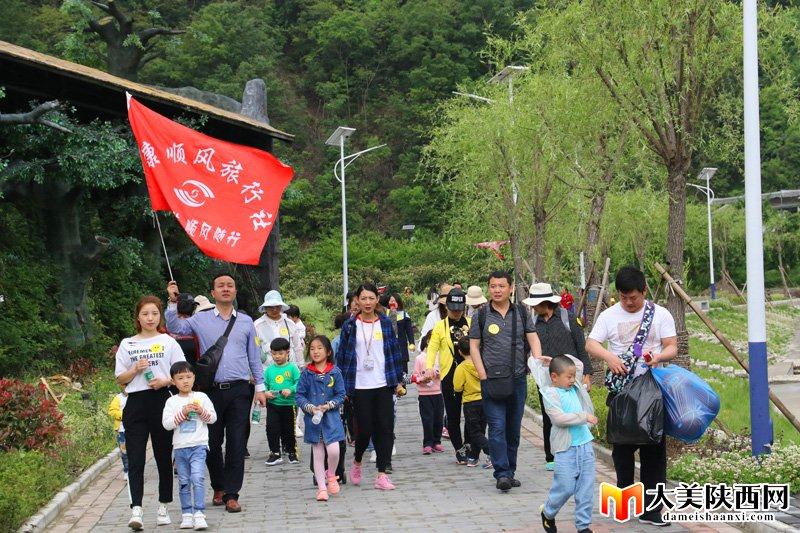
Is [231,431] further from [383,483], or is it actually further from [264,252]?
[264,252]

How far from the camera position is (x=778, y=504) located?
24.7 ft

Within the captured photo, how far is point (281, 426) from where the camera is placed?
451 inches

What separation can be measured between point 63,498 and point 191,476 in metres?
1.82

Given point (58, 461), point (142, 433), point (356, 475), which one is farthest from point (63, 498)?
point (356, 475)

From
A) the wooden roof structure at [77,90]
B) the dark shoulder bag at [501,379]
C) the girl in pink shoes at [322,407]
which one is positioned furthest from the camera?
the wooden roof structure at [77,90]

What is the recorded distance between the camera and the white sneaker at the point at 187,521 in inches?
315

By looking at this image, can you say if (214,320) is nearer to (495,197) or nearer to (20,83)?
(20,83)

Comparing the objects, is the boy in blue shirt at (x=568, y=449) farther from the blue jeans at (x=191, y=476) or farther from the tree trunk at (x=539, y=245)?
the tree trunk at (x=539, y=245)

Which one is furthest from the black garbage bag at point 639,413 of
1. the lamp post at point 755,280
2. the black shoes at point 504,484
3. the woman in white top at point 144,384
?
the woman in white top at point 144,384

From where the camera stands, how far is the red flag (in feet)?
35.1

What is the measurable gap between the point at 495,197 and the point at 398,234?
40.3m

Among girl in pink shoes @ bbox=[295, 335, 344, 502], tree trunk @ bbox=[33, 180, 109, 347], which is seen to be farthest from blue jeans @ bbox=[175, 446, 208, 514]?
tree trunk @ bbox=[33, 180, 109, 347]

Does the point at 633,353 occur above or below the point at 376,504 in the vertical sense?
above

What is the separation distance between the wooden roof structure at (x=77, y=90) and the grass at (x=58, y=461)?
4.95 metres
